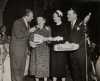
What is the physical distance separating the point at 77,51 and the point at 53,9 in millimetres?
384

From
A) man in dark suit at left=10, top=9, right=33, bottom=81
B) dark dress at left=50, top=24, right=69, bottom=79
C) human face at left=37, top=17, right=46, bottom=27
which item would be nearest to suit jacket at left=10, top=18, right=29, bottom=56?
man in dark suit at left=10, top=9, right=33, bottom=81

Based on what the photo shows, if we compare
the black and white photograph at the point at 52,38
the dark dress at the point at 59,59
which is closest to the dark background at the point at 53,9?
the black and white photograph at the point at 52,38

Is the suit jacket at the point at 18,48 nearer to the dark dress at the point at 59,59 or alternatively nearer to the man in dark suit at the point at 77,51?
the dark dress at the point at 59,59

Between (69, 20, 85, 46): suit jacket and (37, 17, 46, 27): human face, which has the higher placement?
(37, 17, 46, 27): human face

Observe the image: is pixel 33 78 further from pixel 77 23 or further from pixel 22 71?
pixel 77 23

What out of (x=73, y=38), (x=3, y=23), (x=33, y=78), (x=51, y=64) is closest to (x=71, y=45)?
(x=73, y=38)

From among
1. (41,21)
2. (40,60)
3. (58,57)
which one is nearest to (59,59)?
(58,57)

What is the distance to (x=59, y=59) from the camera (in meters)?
2.44

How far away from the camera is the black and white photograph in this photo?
243 cm

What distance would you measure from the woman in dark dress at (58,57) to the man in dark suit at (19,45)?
20 cm

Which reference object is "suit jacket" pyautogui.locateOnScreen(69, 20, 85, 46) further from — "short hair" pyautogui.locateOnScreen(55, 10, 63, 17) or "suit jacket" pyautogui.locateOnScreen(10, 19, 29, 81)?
"suit jacket" pyautogui.locateOnScreen(10, 19, 29, 81)

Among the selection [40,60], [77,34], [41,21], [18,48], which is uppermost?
[41,21]

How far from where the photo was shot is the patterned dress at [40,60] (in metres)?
2.45

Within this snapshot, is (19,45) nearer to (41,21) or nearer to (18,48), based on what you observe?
(18,48)
